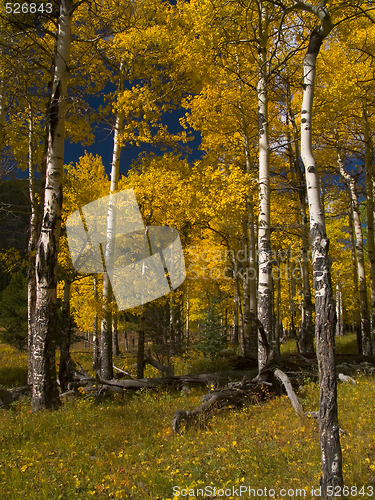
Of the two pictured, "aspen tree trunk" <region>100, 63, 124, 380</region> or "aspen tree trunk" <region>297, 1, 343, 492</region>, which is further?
"aspen tree trunk" <region>100, 63, 124, 380</region>

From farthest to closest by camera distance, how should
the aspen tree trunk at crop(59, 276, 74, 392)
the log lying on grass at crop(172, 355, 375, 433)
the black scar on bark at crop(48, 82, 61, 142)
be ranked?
the aspen tree trunk at crop(59, 276, 74, 392) → the black scar on bark at crop(48, 82, 61, 142) → the log lying on grass at crop(172, 355, 375, 433)

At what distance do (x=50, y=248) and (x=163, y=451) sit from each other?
12.8 ft

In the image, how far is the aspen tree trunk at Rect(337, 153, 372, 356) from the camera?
10.9m

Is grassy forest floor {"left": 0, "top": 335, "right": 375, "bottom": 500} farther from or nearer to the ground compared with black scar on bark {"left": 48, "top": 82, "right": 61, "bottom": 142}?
nearer to the ground

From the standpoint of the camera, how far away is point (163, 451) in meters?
4.33

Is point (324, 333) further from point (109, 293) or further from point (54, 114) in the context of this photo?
point (109, 293)

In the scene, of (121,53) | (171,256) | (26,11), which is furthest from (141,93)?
(171,256)

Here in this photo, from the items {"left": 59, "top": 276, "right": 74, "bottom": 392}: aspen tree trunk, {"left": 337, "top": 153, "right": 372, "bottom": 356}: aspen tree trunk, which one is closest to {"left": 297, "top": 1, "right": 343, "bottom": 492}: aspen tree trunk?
{"left": 59, "top": 276, "right": 74, "bottom": 392}: aspen tree trunk

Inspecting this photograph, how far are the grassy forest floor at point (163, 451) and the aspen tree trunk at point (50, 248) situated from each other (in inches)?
20.6

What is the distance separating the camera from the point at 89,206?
9.81 metres

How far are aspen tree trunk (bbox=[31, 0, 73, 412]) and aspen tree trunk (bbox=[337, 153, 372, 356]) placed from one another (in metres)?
9.84

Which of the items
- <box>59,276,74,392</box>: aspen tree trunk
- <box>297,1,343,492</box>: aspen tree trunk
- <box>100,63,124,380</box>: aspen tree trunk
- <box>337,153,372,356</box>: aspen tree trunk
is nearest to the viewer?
<box>297,1,343,492</box>: aspen tree trunk

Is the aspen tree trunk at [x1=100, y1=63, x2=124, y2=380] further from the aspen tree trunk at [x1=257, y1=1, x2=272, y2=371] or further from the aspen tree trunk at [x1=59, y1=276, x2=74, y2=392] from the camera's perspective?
the aspen tree trunk at [x1=257, y1=1, x2=272, y2=371]

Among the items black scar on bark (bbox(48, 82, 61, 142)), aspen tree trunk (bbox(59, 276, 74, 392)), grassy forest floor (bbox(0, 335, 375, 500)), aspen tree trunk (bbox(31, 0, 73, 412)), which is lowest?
grassy forest floor (bbox(0, 335, 375, 500))
